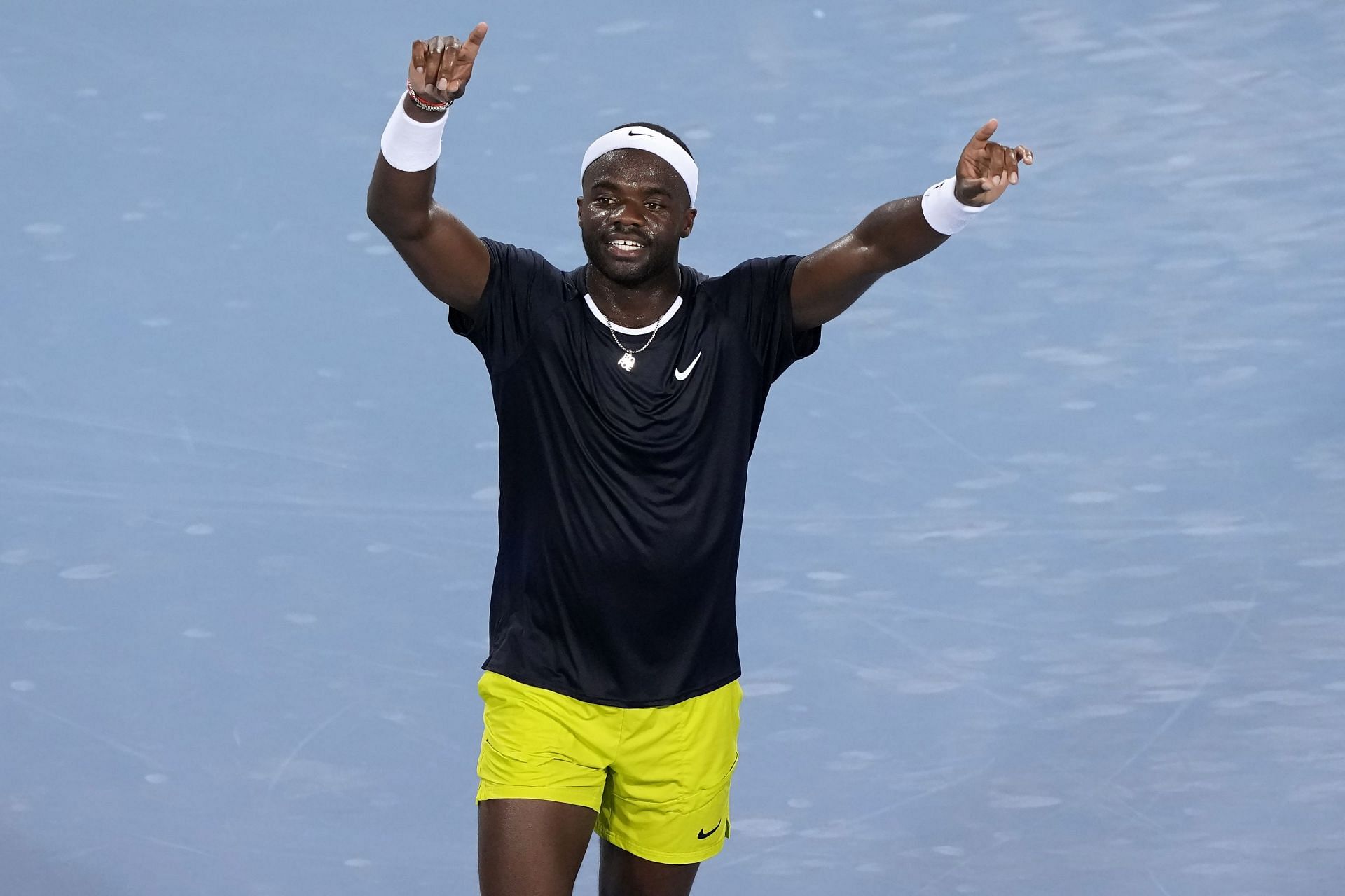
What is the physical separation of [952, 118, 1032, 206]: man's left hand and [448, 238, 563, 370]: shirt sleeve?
723mm

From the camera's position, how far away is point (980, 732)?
505 centimetres

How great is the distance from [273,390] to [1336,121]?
10.3ft

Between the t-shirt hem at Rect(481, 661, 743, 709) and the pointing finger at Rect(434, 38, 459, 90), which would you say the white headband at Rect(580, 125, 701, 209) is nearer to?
the pointing finger at Rect(434, 38, 459, 90)

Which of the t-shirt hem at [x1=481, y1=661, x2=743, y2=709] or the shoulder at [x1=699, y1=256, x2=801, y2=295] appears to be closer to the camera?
the t-shirt hem at [x1=481, y1=661, x2=743, y2=709]

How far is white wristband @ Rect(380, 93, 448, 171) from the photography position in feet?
10.0

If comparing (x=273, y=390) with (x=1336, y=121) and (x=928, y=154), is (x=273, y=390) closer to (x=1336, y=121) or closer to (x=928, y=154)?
(x=928, y=154)

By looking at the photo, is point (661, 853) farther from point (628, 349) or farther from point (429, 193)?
point (429, 193)

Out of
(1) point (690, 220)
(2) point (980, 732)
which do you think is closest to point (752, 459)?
(2) point (980, 732)

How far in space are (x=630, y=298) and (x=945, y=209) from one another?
0.56 metres

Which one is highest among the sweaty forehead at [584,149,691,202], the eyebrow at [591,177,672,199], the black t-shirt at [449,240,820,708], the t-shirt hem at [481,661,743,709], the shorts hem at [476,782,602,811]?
the sweaty forehead at [584,149,691,202]

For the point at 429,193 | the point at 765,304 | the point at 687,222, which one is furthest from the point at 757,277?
the point at 429,193

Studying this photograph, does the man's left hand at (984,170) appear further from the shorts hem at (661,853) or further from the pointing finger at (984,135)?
the shorts hem at (661,853)

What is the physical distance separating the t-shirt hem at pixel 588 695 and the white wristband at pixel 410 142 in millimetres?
844

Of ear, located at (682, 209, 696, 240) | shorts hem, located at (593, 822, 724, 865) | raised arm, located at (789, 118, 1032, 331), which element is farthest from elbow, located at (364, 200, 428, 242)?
shorts hem, located at (593, 822, 724, 865)
